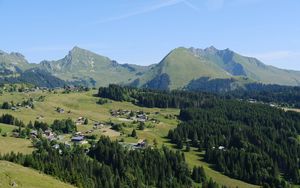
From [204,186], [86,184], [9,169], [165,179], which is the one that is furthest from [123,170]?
[9,169]

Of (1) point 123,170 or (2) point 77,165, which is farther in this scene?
(1) point 123,170

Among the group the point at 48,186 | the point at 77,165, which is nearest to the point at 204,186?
the point at 77,165

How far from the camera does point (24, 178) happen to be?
414 ft

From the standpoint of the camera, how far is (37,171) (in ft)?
474

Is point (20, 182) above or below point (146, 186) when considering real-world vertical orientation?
above

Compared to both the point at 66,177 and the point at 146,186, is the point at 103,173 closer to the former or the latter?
the point at 146,186

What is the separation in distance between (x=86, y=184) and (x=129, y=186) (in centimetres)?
2513

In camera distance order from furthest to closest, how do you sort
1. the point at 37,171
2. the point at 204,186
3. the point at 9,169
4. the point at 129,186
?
the point at 204,186
the point at 129,186
the point at 37,171
the point at 9,169

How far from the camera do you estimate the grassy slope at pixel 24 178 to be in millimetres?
120062

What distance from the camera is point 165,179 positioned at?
19925cm

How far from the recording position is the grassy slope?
120 metres

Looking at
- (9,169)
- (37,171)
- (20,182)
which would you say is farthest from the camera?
(37,171)

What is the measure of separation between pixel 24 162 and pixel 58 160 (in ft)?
80.5

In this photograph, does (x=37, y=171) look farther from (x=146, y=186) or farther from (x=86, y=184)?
(x=146, y=186)
